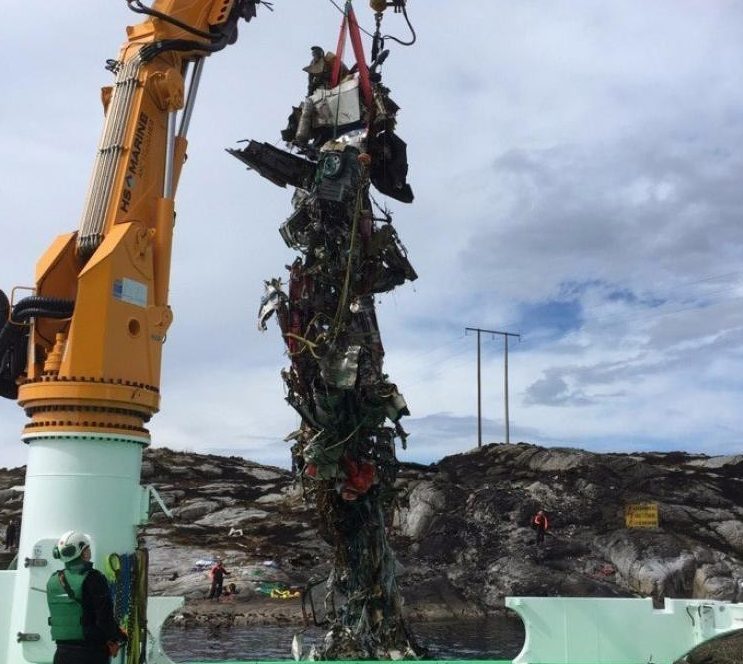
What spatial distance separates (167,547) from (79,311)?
37528 millimetres

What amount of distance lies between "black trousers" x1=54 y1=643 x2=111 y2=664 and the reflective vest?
0.11 metres

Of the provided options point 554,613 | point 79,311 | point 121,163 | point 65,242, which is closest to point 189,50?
point 121,163

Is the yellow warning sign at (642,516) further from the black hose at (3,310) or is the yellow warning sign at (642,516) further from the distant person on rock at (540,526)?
the black hose at (3,310)

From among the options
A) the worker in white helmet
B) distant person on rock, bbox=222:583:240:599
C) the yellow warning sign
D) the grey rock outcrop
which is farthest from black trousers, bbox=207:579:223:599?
the worker in white helmet

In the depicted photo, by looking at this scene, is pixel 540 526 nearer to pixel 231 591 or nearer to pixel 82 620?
pixel 231 591

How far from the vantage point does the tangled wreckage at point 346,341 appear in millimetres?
17359

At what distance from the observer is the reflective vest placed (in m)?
8.40

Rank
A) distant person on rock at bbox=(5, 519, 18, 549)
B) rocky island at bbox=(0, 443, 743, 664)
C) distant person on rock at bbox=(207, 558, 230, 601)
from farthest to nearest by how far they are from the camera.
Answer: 1. rocky island at bbox=(0, 443, 743, 664)
2. distant person on rock at bbox=(207, 558, 230, 601)
3. distant person on rock at bbox=(5, 519, 18, 549)

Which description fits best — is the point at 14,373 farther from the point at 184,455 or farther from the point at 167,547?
the point at 184,455

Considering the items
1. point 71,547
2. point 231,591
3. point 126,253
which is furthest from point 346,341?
point 231,591

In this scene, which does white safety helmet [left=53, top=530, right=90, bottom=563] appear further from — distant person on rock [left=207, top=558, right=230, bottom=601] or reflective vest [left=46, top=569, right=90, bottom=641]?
distant person on rock [left=207, top=558, right=230, bottom=601]

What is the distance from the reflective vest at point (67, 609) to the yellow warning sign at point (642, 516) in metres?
45.3

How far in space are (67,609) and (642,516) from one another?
45.7 meters

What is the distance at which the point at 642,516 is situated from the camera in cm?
4866
